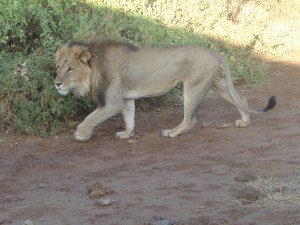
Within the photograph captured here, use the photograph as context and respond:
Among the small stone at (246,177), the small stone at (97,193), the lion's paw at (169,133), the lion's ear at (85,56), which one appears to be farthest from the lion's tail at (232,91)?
the small stone at (97,193)

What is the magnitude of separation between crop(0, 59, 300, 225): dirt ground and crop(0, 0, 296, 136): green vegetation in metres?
0.37

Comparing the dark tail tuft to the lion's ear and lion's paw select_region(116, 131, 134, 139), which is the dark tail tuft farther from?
the lion's ear

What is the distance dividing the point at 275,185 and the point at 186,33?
553 centimetres

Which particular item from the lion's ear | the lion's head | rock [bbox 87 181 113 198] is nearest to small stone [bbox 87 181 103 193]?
rock [bbox 87 181 113 198]

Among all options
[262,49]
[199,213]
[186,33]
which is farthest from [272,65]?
[199,213]

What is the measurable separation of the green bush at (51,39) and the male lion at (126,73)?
516mm

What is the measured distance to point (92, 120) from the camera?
726 centimetres

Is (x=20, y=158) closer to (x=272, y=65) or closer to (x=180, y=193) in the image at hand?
(x=180, y=193)

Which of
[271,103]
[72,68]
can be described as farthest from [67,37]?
[271,103]

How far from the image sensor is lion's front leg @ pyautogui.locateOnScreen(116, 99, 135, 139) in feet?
25.0

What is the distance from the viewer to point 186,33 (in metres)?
10.8

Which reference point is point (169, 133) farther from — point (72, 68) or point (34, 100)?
point (34, 100)

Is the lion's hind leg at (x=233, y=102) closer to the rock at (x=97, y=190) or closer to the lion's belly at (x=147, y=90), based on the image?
the lion's belly at (x=147, y=90)

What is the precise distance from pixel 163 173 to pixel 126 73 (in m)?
1.63
